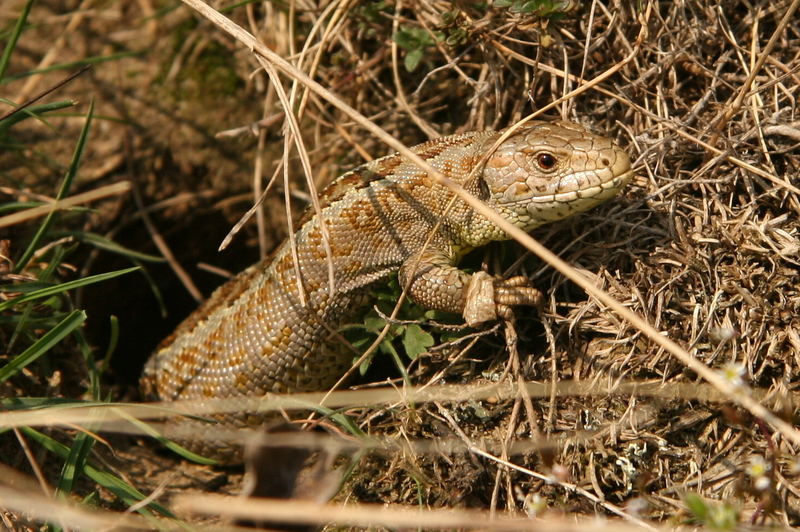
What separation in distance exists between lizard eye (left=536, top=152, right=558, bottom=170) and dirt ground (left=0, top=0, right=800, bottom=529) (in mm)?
379

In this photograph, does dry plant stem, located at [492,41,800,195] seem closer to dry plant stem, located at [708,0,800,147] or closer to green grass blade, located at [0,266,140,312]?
dry plant stem, located at [708,0,800,147]

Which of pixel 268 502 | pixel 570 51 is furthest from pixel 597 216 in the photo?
pixel 268 502

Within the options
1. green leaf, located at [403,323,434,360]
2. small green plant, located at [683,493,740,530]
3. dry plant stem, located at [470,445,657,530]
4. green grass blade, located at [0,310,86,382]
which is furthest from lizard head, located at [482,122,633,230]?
green grass blade, located at [0,310,86,382]

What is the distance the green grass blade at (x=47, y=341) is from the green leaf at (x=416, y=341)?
1393 millimetres

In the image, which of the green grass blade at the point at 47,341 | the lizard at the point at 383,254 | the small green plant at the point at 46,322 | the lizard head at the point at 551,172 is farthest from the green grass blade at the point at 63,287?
the lizard head at the point at 551,172

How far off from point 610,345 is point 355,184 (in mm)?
1414

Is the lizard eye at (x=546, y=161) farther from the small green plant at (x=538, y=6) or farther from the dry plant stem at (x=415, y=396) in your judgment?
the dry plant stem at (x=415, y=396)

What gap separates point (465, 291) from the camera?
3453 millimetres

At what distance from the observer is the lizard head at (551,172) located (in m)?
3.27

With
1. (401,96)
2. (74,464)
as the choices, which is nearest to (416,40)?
(401,96)

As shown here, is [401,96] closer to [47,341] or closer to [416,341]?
[416,341]

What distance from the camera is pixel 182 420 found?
4340mm

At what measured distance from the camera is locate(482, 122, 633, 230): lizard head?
3271 millimetres

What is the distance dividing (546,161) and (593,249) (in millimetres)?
472
